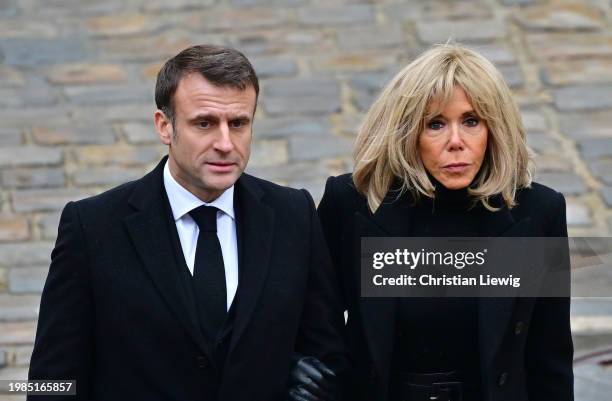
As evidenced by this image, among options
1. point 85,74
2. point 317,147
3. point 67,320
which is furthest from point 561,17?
point 67,320

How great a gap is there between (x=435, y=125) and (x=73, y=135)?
4.30 m

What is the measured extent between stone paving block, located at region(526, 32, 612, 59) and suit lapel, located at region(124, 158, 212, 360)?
202 inches

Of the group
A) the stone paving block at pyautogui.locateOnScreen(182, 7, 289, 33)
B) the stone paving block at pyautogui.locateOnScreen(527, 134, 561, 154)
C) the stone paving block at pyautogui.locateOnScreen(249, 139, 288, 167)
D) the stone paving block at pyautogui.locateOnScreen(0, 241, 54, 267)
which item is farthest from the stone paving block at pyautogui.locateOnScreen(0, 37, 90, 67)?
the stone paving block at pyautogui.locateOnScreen(527, 134, 561, 154)

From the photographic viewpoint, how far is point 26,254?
260 inches

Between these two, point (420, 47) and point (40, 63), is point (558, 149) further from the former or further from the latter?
point (40, 63)

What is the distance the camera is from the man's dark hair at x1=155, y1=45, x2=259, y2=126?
3.47 metres

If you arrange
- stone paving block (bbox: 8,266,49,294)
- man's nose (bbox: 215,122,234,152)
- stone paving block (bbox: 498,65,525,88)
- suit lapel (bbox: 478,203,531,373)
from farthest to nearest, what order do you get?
1. stone paving block (bbox: 498,65,525,88)
2. stone paving block (bbox: 8,266,49,294)
3. suit lapel (bbox: 478,203,531,373)
4. man's nose (bbox: 215,122,234,152)

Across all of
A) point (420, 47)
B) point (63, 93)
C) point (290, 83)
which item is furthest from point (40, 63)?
point (420, 47)

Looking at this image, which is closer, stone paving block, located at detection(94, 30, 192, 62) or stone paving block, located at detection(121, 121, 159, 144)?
stone paving block, located at detection(121, 121, 159, 144)

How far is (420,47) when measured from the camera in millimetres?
8320

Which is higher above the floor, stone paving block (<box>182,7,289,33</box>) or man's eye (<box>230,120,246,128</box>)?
stone paving block (<box>182,7,289,33</box>)

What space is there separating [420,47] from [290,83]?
34.9 inches

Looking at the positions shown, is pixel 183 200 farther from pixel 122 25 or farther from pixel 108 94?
pixel 122 25

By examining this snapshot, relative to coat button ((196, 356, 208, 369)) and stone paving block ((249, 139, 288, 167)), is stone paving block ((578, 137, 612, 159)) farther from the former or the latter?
coat button ((196, 356, 208, 369))
